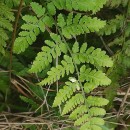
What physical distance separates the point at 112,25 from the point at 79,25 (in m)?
0.43

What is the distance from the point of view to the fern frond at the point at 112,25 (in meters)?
2.23

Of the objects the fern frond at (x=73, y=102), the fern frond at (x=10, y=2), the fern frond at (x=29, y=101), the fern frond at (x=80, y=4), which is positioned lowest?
the fern frond at (x=29, y=101)

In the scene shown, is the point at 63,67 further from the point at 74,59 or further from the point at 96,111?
the point at 96,111

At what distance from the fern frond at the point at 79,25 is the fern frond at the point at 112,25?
354mm

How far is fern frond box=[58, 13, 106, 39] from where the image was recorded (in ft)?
6.15

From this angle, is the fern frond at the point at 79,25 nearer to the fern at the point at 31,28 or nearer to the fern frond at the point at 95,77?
the fern at the point at 31,28

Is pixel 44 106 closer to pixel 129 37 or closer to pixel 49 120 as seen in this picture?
pixel 49 120

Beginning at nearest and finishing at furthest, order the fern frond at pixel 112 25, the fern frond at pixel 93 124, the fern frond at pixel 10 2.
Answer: the fern frond at pixel 93 124 < the fern frond at pixel 10 2 < the fern frond at pixel 112 25

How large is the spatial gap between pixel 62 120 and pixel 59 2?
34.9 inches

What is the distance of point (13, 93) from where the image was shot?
2.54 m

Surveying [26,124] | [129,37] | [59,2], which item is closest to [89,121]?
[26,124]

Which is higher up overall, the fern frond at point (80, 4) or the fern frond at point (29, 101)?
the fern frond at point (80, 4)

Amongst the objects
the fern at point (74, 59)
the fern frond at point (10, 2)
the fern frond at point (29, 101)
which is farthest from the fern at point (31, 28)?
the fern frond at point (29, 101)

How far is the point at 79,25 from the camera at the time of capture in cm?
191
